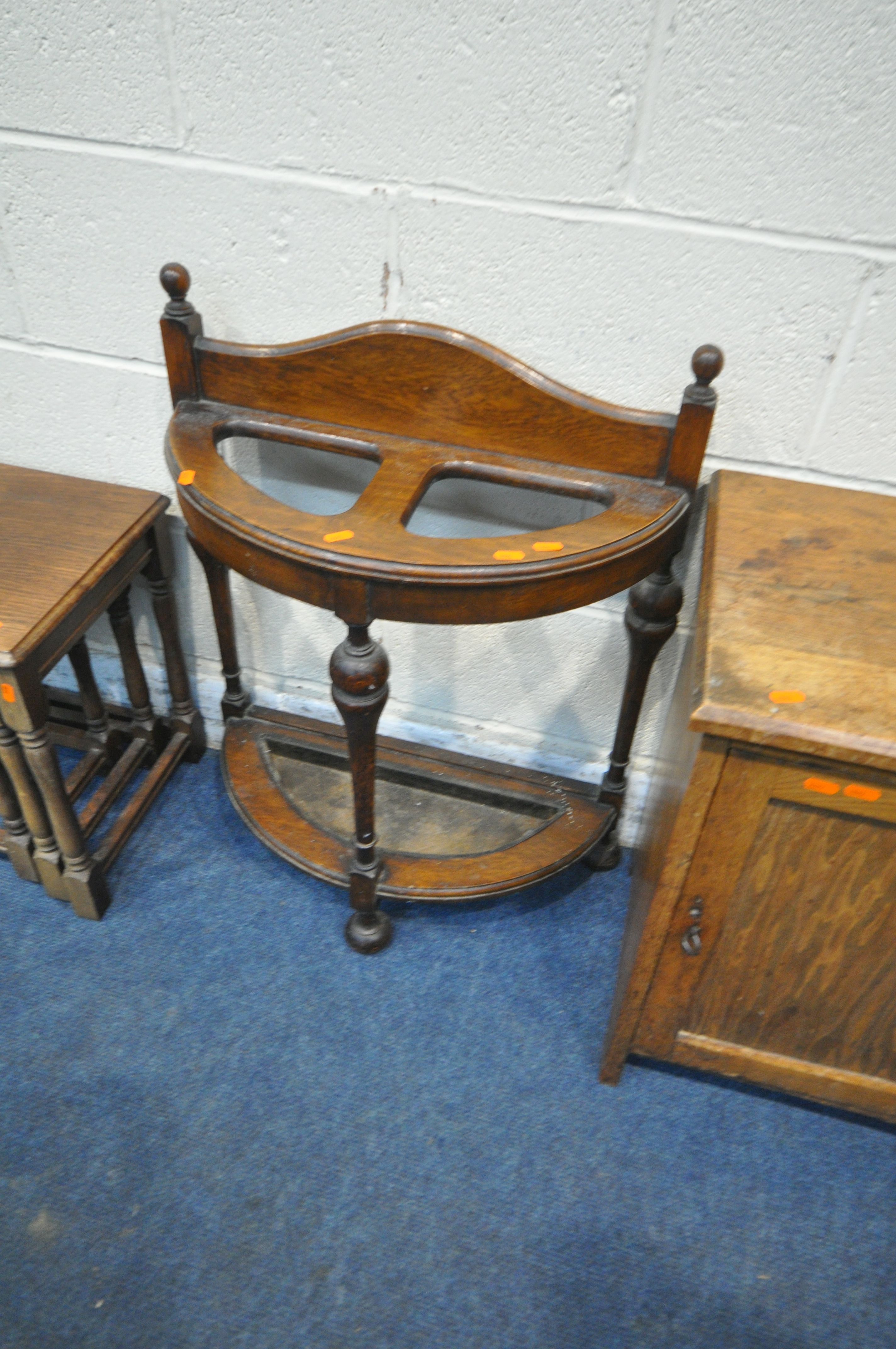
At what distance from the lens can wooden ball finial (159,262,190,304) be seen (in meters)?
1.29

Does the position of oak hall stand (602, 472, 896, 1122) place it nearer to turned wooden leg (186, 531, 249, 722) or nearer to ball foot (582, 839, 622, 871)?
ball foot (582, 839, 622, 871)

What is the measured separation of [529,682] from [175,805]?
0.72 metres

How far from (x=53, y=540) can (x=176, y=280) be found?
1.49 ft

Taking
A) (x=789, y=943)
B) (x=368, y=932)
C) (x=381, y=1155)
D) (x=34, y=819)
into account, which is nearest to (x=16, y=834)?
(x=34, y=819)

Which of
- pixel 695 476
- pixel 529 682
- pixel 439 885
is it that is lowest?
pixel 439 885

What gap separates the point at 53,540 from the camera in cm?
149

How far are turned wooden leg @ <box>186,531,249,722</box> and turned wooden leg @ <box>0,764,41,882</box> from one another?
1.34 feet

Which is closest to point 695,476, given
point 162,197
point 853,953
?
point 853,953

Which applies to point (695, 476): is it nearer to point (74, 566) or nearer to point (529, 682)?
point (529, 682)

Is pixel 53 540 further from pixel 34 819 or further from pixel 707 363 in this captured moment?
pixel 707 363

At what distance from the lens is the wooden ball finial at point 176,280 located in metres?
1.29

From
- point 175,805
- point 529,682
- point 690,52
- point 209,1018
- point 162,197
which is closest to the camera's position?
point 690,52

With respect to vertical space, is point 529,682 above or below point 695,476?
below

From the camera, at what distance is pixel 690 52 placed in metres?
1.10
